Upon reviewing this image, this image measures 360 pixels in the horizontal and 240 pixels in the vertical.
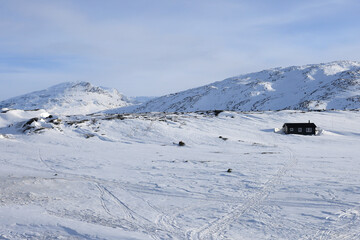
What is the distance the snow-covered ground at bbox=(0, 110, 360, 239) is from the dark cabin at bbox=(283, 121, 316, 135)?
2136 cm

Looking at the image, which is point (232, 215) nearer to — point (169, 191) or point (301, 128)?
point (169, 191)

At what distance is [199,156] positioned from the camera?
29688 mm

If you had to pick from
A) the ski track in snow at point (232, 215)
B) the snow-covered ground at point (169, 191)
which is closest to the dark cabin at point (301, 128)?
the snow-covered ground at point (169, 191)

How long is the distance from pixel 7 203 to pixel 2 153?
53.2ft

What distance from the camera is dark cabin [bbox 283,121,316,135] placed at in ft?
178

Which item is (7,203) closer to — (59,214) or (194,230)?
(59,214)

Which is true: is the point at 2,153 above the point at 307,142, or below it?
above

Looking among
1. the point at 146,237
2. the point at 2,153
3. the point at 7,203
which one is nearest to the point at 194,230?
the point at 146,237

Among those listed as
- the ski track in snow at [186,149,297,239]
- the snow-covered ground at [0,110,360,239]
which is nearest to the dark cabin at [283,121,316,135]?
the snow-covered ground at [0,110,360,239]

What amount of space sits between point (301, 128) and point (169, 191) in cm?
4427

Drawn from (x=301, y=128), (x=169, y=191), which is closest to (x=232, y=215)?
(x=169, y=191)

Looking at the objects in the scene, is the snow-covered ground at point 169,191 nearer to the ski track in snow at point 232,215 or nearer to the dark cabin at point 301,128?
the ski track in snow at point 232,215

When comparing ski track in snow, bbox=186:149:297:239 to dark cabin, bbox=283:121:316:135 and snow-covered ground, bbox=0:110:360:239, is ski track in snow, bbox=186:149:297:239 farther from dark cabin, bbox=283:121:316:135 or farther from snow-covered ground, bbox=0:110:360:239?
dark cabin, bbox=283:121:316:135

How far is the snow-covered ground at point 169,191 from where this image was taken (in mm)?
11914
